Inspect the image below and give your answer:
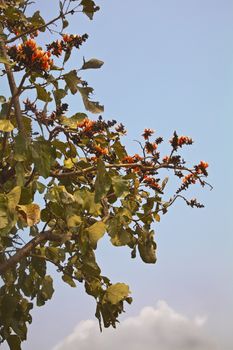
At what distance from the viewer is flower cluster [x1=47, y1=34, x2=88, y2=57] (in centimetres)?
383

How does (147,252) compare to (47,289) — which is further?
(47,289)

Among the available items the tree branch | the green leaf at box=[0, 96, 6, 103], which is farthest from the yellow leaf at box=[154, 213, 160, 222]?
the green leaf at box=[0, 96, 6, 103]

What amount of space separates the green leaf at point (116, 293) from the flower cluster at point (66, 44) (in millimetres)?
1937

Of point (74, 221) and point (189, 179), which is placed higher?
point (189, 179)

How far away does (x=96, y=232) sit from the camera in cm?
357

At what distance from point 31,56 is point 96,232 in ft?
4.43

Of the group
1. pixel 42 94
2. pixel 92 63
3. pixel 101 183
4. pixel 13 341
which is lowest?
pixel 13 341

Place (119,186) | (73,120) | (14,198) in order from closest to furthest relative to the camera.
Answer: (14,198) → (119,186) → (73,120)

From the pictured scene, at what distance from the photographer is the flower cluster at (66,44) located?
12.6 feet

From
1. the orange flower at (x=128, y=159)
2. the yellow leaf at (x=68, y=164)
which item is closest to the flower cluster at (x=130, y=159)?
the orange flower at (x=128, y=159)

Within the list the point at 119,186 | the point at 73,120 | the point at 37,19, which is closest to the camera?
the point at 119,186

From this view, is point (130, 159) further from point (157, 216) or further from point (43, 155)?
point (43, 155)

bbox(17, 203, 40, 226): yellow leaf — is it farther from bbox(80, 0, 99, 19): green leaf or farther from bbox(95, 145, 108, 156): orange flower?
bbox(80, 0, 99, 19): green leaf

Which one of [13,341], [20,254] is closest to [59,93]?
[20,254]
